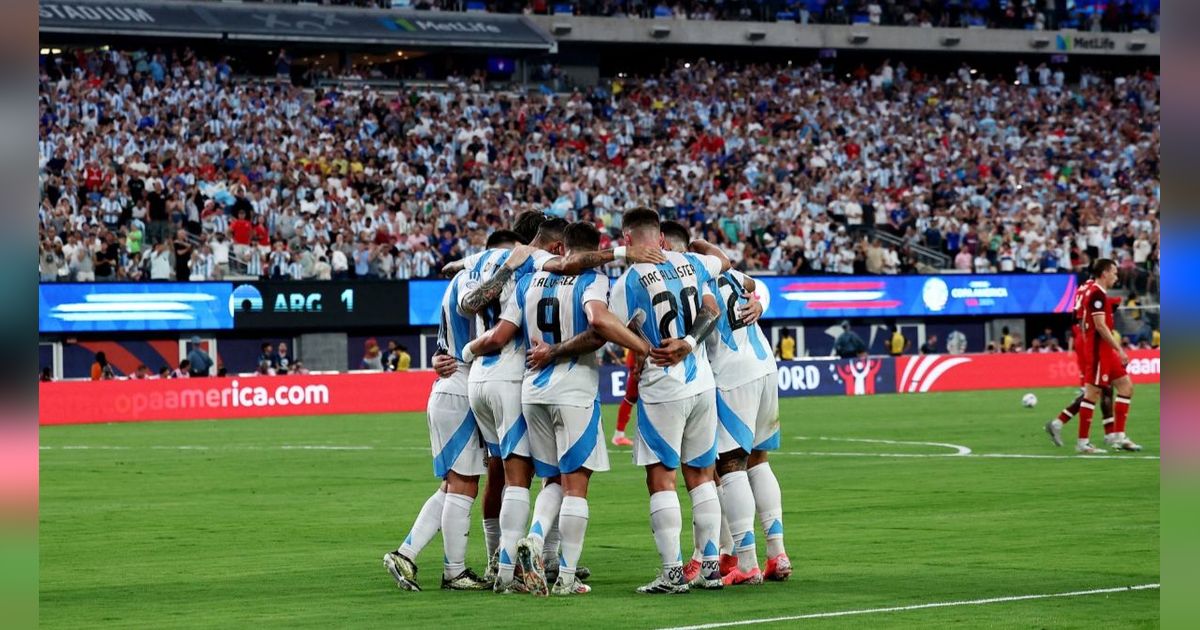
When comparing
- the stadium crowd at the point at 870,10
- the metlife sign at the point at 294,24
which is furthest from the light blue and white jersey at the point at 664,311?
the stadium crowd at the point at 870,10

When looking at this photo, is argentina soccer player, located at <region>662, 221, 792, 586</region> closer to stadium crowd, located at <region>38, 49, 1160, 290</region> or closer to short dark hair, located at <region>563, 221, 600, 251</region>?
short dark hair, located at <region>563, 221, 600, 251</region>

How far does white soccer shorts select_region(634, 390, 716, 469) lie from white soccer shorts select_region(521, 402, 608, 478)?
0.86 ft

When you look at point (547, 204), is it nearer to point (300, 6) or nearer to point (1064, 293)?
point (300, 6)

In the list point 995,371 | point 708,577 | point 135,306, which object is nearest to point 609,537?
point 708,577

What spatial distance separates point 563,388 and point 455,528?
122 cm

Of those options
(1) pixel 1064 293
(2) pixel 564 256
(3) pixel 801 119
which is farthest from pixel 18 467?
(3) pixel 801 119

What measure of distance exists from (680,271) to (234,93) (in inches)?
1467

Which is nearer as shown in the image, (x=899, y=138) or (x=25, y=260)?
(x=25, y=260)

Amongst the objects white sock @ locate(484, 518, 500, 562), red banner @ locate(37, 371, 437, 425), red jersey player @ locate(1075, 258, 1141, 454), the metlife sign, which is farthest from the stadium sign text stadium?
white sock @ locate(484, 518, 500, 562)

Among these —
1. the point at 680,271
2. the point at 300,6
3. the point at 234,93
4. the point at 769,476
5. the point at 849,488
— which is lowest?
the point at 849,488

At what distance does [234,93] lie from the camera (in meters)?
45.5

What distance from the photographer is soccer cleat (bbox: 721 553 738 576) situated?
10.9m

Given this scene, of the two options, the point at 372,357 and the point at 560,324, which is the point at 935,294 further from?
the point at 560,324

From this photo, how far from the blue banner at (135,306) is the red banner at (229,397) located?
2662mm
